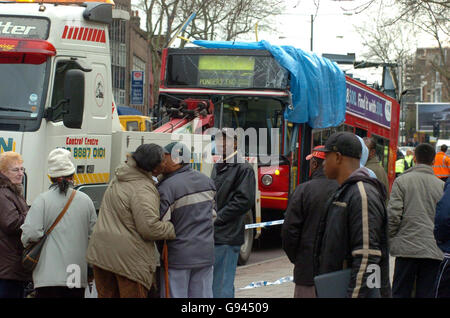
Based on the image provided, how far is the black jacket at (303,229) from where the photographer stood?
5.44 metres

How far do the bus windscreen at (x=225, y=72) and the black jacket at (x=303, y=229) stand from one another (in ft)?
25.3

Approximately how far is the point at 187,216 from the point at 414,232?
2286 mm

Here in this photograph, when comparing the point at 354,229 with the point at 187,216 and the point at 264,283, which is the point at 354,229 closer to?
the point at 187,216

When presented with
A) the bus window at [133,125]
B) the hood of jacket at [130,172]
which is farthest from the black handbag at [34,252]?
the bus window at [133,125]

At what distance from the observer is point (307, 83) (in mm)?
13562

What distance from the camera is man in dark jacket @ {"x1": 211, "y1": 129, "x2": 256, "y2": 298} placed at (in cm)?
695

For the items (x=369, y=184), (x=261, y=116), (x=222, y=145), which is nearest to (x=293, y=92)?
(x=261, y=116)

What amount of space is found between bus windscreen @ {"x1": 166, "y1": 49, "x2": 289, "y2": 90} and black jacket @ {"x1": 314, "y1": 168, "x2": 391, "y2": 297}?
28.7ft

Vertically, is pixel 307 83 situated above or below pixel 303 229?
above

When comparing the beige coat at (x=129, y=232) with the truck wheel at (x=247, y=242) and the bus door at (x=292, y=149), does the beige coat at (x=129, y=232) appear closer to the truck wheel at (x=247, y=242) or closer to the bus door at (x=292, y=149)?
the truck wheel at (x=247, y=242)

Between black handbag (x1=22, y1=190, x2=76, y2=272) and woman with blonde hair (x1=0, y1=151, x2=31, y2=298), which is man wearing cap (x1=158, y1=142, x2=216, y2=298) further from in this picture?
woman with blonde hair (x1=0, y1=151, x2=31, y2=298)

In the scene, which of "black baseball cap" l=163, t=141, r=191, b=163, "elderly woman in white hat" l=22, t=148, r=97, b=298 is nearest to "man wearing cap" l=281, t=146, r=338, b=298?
"black baseball cap" l=163, t=141, r=191, b=163

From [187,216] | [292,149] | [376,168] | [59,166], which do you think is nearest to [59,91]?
[59,166]

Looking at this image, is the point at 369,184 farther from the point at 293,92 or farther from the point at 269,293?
the point at 293,92
